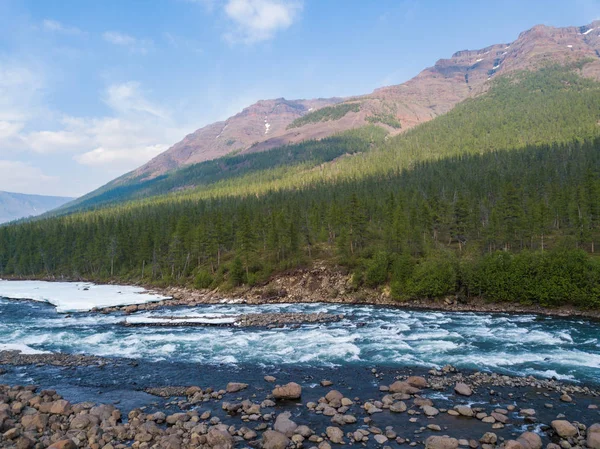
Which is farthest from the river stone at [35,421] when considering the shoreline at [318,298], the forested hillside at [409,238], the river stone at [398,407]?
the forested hillside at [409,238]

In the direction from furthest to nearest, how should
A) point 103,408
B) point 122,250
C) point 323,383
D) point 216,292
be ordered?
point 122,250 → point 216,292 → point 323,383 → point 103,408

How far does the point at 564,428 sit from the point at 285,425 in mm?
15116

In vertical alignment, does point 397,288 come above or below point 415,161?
below

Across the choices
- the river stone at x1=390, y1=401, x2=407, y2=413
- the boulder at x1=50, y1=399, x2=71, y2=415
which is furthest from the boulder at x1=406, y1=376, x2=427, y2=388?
the boulder at x1=50, y1=399, x2=71, y2=415

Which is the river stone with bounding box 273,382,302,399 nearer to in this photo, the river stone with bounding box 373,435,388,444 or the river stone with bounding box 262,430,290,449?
the river stone with bounding box 262,430,290,449

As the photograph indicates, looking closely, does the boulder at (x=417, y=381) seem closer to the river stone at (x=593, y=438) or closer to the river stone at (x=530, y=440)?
the river stone at (x=530, y=440)

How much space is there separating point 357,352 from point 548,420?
16.9 meters

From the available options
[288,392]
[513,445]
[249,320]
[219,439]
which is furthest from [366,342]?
[219,439]

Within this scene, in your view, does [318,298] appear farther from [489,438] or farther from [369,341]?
[489,438]

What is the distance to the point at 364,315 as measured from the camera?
54062 mm

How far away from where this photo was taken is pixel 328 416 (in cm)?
2333

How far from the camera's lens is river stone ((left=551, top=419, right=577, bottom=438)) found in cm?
2005

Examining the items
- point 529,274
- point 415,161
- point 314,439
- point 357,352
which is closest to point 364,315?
point 357,352

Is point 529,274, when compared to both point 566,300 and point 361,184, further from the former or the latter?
point 361,184
